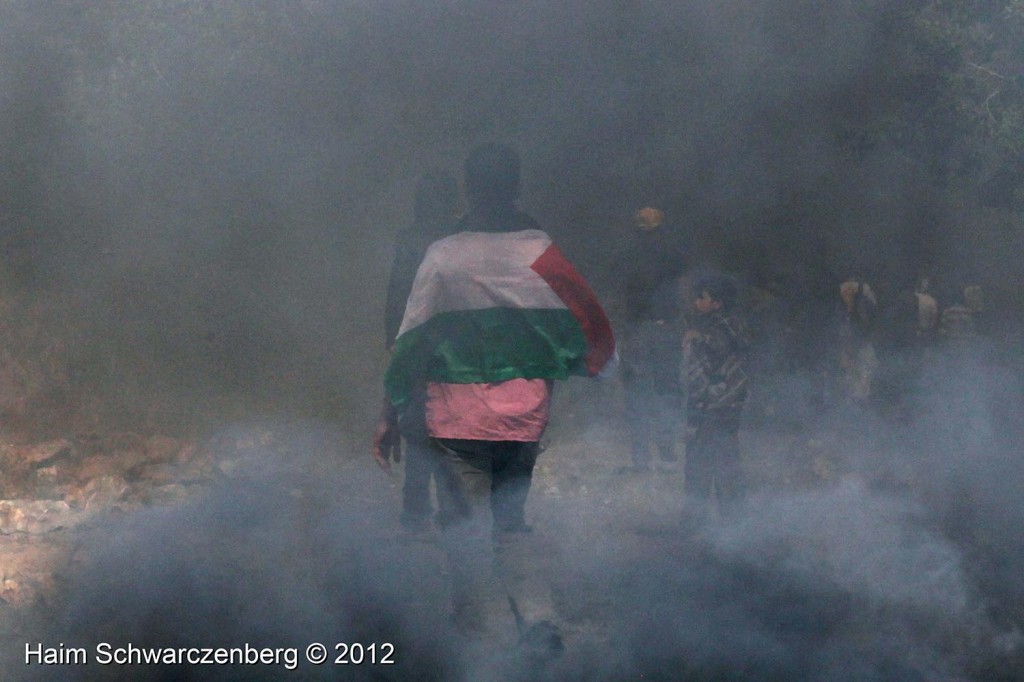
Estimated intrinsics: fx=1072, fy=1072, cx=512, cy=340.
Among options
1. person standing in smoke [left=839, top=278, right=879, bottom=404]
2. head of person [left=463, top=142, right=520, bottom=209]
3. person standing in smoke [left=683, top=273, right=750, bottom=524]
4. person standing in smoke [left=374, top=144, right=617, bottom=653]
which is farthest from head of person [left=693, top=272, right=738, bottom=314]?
person standing in smoke [left=839, top=278, right=879, bottom=404]

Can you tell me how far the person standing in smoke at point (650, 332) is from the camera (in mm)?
5980

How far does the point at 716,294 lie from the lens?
4727 mm

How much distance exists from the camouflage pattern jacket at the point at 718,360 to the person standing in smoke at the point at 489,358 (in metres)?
1.64

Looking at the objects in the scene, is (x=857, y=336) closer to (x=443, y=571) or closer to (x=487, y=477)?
(x=443, y=571)

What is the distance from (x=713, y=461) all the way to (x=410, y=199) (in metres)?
2.87

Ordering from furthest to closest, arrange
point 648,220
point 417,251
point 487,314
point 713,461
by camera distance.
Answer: point 648,220 → point 713,461 → point 417,251 → point 487,314

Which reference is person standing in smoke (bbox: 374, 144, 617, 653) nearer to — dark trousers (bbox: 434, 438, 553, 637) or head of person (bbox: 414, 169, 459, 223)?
dark trousers (bbox: 434, 438, 553, 637)

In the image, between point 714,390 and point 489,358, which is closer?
point 489,358

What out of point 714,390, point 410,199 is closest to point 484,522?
point 714,390

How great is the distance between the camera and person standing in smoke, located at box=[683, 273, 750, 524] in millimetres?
4730

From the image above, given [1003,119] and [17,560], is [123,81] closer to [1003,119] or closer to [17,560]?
[17,560]

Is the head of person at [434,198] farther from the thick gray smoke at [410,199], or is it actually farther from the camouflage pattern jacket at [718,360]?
the thick gray smoke at [410,199]

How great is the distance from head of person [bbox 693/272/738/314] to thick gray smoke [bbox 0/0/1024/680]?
969mm

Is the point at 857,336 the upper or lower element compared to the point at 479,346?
lower
